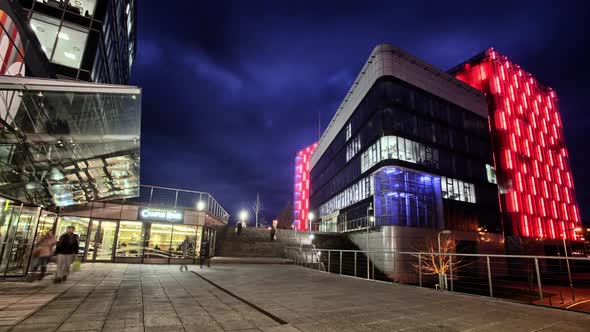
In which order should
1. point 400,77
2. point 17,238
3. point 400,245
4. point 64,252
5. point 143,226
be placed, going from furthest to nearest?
point 400,77
point 400,245
point 143,226
point 17,238
point 64,252

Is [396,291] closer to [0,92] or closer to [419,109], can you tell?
[0,92]

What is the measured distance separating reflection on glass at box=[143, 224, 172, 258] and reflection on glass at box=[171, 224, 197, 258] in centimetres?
40

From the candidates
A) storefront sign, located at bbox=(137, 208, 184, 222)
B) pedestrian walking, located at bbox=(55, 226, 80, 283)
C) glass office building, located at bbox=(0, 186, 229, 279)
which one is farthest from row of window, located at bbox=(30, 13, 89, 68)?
pedestrian walking, located at bbox=(55, 226, 80, 283)

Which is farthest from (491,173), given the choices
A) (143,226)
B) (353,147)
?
(143,226)

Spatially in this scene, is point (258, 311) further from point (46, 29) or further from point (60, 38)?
point (46, 29)

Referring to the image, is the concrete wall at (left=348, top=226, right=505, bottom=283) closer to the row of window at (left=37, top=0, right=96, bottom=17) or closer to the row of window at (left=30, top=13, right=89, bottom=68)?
the row of window at (left=30, top=13, right=89, bottom=68)

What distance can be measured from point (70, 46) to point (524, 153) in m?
55.7

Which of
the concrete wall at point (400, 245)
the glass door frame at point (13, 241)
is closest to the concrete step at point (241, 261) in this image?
the concrete wall at point (400, 245)

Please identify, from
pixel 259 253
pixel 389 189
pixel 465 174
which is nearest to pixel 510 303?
pixel 259 253

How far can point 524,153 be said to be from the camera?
4306cm

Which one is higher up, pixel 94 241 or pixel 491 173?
pixel 491 173

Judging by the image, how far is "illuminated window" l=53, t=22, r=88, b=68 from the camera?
19.4m

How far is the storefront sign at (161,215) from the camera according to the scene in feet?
67.8

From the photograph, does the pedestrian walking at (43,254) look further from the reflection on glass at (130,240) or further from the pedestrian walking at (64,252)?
the reflection on glass at (130,240)
